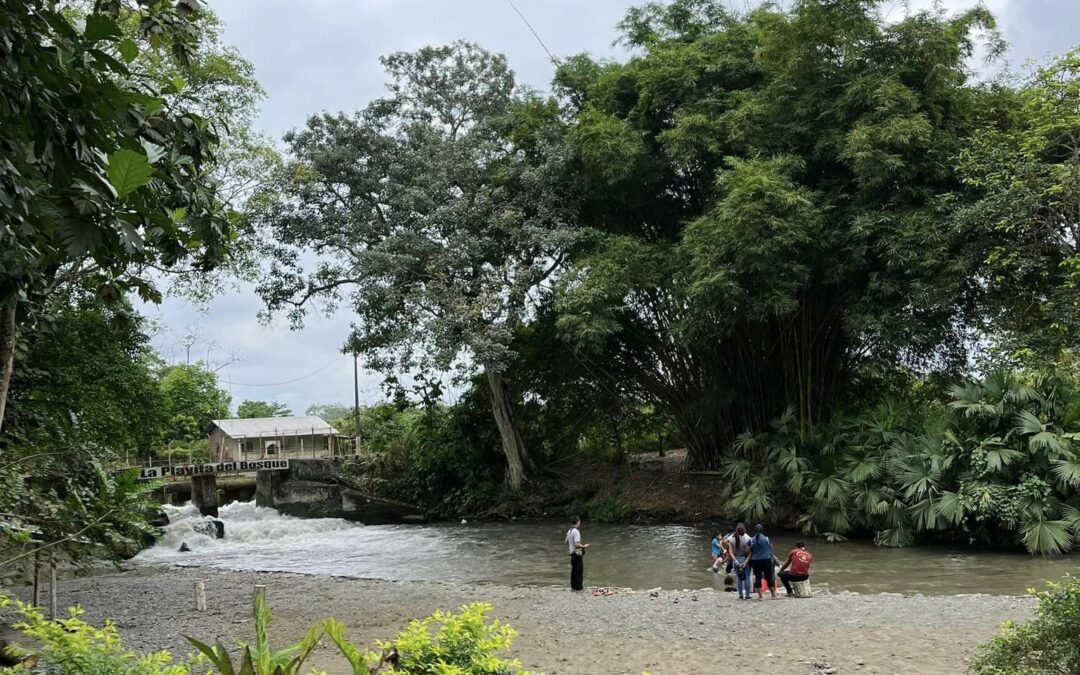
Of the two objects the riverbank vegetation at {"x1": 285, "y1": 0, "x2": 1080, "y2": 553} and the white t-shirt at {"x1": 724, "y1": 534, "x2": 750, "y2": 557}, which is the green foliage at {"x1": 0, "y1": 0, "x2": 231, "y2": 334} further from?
the riverbank vegetation at {"x1": 285, "y1": 0, "x2": 1080, "y2": 553}

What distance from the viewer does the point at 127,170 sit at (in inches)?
110

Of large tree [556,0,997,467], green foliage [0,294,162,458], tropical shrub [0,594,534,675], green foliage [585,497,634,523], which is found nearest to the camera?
tropical shrub [0,594,534,675]

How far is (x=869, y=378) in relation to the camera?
73.7 ft

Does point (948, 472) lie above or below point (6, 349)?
below

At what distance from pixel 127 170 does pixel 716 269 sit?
1535cm

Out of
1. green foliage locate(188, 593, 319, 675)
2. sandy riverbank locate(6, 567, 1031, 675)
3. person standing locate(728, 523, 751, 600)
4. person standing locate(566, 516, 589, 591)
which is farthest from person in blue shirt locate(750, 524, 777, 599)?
green foliage locate(188, 593, 319, 675)

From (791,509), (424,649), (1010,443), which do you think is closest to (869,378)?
(791,509)

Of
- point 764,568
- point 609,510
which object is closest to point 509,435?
point 609,510

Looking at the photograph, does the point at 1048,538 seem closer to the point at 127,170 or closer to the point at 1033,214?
the point at 1033,214

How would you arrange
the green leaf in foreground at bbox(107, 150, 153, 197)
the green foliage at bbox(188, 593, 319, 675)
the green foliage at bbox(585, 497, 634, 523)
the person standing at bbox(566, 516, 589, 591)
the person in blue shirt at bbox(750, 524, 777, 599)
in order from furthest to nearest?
1. the green foliage at bbox(585, 497, 634, 523)
2. the person standing at bbox(566, 516, 589, 591)
3. the person in blue shirt at bbox(750, 524, 777, 599)
4. the green foliage at bbox(188, 593, 319, 675)
5. the green leaf in foreground at bbox(107, 150, 153, 197)

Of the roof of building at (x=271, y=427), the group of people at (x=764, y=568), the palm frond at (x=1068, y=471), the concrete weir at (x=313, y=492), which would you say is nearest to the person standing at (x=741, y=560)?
the group of people at (x=764, y=568)

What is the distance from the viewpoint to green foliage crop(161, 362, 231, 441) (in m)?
45.2

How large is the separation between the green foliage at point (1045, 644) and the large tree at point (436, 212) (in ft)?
55.7

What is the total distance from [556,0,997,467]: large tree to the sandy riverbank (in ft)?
24.4
